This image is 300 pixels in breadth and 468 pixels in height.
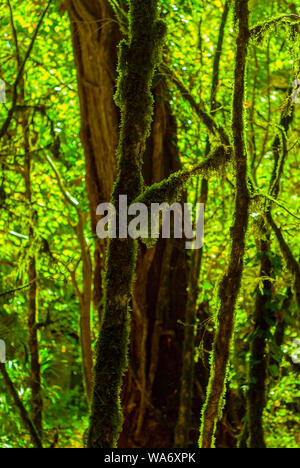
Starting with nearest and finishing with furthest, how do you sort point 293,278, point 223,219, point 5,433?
point 293,278
point 223,219
point 5,433

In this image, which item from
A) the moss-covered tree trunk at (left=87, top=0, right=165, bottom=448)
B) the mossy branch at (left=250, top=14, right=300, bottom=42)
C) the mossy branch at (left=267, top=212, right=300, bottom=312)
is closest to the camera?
the moss-covered tree trunk at (left=87, top=0, right=165, bottom=448)

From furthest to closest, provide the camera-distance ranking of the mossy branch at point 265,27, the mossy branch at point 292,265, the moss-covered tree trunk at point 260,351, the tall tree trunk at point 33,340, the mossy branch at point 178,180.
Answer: the tall tree trunk at point 33,340
the moss-covered tree trunk at point 260,351
the mossy branch at point 292,265
the mossy branch at point 265,27
the mossy branch at point 178,180

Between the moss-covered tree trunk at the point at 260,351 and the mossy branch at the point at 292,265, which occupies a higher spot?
the mossy branch at the point at 292,265

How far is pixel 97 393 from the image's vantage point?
176cm

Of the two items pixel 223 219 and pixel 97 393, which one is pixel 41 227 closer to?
pixel 223 219

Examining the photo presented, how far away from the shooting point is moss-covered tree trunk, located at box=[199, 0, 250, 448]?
1.89 metres

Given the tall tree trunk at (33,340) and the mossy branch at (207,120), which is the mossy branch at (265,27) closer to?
the mossy branch at (207,120)

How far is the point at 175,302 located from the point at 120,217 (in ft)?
9.41

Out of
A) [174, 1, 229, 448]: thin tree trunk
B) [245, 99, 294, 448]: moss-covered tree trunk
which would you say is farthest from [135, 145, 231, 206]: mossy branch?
[174, 1, 229, 448]: thin tree trunk

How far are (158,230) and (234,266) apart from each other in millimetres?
512

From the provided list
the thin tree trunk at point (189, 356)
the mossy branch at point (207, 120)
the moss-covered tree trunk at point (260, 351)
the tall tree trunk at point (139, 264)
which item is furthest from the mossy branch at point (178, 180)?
the tall tree trunk at point (139, 264)

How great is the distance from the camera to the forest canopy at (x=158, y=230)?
6.25 feet

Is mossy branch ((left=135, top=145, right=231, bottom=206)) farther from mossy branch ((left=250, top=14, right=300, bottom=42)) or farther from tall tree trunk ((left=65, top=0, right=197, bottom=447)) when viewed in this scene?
tall tree trunk ((left=65, top=0, right=197, bottom=447))

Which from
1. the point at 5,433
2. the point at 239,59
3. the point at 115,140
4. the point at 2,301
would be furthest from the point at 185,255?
A: the point at 239,59
